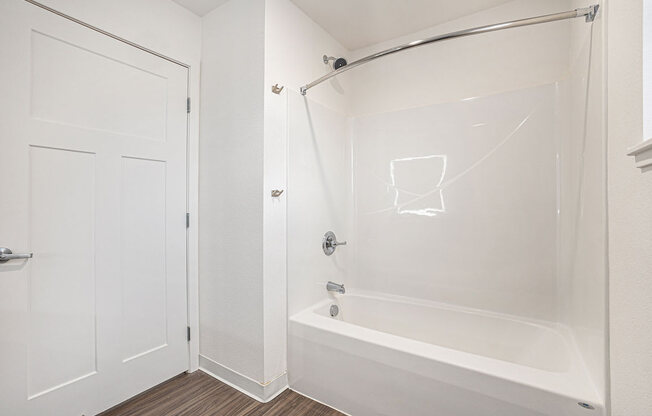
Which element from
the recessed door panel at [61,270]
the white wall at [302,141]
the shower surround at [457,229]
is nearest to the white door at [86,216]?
the recessed door panel at [61,270]

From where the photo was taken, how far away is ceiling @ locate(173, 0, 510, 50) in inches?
77.1

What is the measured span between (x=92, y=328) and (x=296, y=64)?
81.4 inches

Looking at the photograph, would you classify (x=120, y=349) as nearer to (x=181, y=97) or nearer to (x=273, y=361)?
(x=273, y=361)

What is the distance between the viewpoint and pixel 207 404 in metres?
1.70

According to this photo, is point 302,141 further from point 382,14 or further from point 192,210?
point 382,14

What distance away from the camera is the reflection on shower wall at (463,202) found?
179 centimetres

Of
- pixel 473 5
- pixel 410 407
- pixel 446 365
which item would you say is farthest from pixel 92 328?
pixel 473 5

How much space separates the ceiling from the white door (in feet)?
2.62

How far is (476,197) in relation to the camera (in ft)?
6.55

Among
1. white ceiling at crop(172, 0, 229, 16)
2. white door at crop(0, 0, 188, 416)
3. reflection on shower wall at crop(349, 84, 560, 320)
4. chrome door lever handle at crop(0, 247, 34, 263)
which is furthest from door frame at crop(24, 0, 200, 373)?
reflection on shower wall at crop(349, 84, 560, 320)

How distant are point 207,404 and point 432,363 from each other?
4.39 ft

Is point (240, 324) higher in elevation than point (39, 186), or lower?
lower

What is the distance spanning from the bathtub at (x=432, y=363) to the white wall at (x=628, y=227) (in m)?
0.25

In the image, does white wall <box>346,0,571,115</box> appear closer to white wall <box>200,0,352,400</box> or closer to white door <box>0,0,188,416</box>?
white wall <box>200,0,352,400</box>
